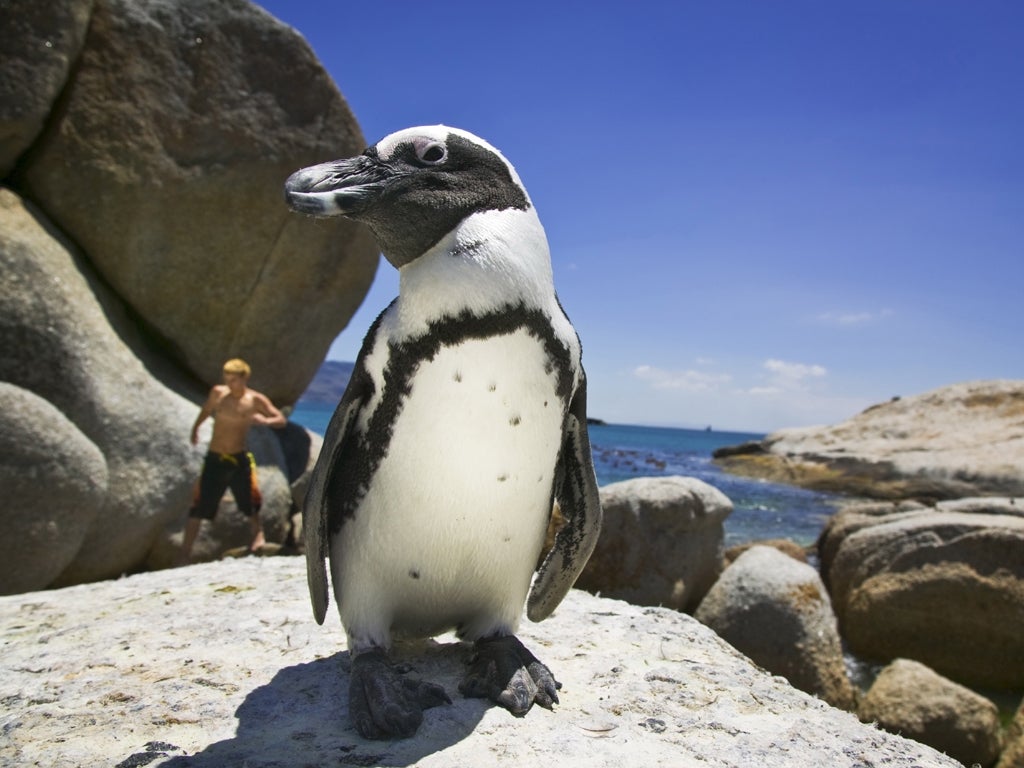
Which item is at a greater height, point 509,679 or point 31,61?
point 31,61

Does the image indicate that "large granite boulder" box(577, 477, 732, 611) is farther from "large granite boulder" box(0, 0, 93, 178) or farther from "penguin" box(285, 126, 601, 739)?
"large granite boulder" box(0, 0, 93, 178)

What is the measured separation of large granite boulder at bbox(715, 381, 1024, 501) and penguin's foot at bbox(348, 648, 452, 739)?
57.0 feet

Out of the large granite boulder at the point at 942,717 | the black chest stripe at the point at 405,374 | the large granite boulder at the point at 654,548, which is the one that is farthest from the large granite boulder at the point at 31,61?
the large granite boulder at the point at 942,717

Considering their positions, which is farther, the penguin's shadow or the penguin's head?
the penguin's head

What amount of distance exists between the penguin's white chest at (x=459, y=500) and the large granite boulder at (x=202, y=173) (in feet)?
14.5

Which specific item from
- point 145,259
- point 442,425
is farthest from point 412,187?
point 145,259

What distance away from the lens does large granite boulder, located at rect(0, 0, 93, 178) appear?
604cm

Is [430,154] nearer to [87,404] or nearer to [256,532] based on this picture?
[87,404]

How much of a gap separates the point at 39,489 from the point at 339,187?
423 centimetres

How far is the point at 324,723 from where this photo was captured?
2164 millimetres

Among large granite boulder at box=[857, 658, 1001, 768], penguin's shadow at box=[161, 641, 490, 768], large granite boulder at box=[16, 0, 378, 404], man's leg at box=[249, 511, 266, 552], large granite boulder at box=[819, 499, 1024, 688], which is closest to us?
penguin's shadow at box=[161, 641, 490, 768]

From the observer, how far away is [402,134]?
7.09ft

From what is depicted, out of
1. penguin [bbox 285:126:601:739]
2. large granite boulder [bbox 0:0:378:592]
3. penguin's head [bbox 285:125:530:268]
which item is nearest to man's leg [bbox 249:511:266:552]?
large granite boulder [bbox 0:0:378:592]

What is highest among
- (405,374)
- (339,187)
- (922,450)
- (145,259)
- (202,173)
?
(202,173)
